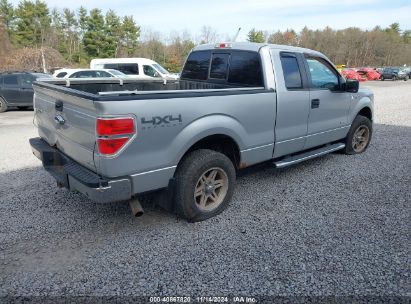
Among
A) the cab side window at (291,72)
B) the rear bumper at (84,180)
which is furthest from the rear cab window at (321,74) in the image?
the rear bumper at (84,180)

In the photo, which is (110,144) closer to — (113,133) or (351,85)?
(113,133)

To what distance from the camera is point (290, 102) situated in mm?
4250

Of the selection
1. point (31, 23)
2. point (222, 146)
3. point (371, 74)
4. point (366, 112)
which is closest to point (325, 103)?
point (366, 112)

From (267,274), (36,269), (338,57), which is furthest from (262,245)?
(338,57)

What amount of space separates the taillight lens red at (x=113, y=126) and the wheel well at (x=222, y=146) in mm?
925

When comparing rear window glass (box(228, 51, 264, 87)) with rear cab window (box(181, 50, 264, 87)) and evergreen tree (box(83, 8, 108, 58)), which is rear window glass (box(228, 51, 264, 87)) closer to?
rear cab window (box(181, 50, 264, 87))

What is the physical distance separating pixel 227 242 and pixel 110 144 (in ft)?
5.09

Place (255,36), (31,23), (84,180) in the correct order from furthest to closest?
(255,36), (31,23), (84,180)

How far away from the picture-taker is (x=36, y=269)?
9.27ft

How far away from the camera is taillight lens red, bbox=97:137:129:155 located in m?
2.72

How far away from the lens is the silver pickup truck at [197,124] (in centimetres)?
281

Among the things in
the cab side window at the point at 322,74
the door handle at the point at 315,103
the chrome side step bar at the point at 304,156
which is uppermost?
the cab side window at the point at 322,74

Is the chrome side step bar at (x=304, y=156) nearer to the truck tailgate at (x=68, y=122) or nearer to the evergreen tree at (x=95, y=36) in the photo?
the truck tailgate at (x=68, y=122)

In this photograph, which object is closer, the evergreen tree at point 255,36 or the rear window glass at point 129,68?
the rear window glass at point 129,68
